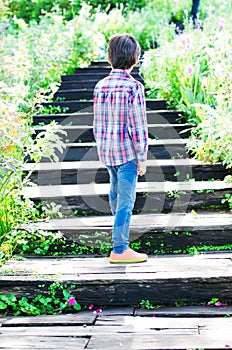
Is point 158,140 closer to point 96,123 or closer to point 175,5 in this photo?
point 96,123

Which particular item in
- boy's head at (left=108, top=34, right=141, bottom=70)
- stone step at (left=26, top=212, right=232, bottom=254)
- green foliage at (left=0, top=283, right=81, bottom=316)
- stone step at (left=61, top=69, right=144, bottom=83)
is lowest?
green foliage at (left=0, top=283, right=81, bottom=316)

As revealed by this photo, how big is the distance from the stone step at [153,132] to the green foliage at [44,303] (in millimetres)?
2464

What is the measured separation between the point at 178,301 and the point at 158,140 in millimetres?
2401

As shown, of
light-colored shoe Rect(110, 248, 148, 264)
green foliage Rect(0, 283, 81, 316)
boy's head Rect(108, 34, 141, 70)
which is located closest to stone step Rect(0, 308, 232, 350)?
green foliage Rect(0, 283, 81, 316)

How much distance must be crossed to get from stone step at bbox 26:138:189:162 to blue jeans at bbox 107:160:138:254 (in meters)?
1.62

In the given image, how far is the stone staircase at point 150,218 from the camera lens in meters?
3.70

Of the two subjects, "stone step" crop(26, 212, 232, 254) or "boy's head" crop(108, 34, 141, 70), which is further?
"stone step" crop(26, 212, 232, 254)

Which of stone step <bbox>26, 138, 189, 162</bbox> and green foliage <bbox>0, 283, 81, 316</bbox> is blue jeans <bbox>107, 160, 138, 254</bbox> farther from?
stone step <bbox>26, 138, 189, 162</bbox>

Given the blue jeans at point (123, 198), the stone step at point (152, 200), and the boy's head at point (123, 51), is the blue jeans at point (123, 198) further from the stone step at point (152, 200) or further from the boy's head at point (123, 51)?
the stone step at point (152, 200)

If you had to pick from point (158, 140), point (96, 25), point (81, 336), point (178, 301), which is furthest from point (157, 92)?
point (81, 336)

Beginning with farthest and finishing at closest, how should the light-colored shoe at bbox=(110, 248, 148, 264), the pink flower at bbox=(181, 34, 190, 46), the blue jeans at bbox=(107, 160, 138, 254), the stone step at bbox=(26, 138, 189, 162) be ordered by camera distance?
the pink flower at bbox=(181, 34, 190, 46) → the stone step at bbox=(26, 138, 189, 162) → the light-colored shoe at bbox=(110, 248, 148, 264) → the blue jeans at bbox=(107, 160, 138, 254)

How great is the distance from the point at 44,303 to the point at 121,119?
1.17m

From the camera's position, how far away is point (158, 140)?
5879 mm

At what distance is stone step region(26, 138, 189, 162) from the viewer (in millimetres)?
5598
